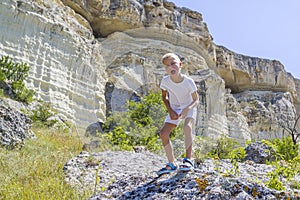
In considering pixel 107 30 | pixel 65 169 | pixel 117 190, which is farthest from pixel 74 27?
pixel 117 190

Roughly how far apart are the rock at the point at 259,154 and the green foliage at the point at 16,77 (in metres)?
10.8

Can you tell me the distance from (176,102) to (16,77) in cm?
1397

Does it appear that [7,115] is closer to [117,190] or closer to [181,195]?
[117,190]

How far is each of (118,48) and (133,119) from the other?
1485 centimetres

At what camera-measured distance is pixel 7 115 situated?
7.74 m

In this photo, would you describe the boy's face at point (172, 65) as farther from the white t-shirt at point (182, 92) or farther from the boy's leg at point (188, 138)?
the boy's leg at point (188, 138)

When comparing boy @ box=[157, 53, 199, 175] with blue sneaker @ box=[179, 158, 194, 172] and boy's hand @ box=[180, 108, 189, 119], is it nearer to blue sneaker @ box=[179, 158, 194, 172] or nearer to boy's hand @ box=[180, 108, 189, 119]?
boy's hand @ box=[180, 108, 189, 119]

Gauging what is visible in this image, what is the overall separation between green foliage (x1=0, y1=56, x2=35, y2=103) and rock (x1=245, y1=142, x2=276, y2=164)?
10.8 m

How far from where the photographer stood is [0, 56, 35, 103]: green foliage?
50.4 ft

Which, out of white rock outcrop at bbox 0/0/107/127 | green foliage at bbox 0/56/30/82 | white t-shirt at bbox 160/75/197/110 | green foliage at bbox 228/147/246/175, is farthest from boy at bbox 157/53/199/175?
white rock outcrop at bbox 0/0/107/127

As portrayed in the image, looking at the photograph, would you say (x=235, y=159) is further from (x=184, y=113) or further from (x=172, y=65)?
(x=172, y=65)

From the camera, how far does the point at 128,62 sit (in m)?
27.9

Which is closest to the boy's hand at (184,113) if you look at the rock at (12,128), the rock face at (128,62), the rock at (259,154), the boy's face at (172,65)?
the boy's face at (172,65)

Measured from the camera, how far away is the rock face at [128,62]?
60.0 feet
